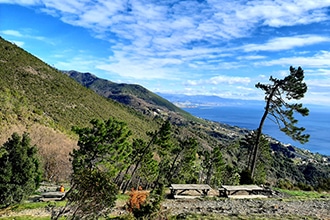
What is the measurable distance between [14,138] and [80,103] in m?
53.9

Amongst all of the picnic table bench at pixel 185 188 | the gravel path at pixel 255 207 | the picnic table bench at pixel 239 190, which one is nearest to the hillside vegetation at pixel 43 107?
the picnic table bench at pixel 185 188

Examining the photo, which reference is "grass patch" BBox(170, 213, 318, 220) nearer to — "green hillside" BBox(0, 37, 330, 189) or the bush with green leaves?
the bush with green leaves

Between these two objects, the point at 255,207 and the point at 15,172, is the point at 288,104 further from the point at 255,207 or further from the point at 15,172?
the point at 15,172

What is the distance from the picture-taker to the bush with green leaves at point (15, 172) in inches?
549

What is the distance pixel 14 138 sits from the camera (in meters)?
14.6

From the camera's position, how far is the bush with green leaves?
13938mm

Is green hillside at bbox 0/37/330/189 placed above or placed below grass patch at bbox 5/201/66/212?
above

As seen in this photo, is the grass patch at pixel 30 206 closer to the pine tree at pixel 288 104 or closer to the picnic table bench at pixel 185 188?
the picnic table bench at pixel 185 188

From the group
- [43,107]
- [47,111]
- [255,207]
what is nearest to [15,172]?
[255,207]

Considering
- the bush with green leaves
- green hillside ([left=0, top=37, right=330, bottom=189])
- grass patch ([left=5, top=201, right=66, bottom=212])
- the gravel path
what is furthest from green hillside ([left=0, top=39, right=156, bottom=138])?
the gravel path

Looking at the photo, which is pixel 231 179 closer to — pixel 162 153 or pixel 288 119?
pixel 162 153

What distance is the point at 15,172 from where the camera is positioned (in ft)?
47.1

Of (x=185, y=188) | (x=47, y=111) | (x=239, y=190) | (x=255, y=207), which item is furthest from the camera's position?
(x=47, y=111)

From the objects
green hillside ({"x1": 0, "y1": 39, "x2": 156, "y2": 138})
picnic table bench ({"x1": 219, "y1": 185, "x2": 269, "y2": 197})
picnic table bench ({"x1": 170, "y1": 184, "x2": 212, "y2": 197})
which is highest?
green hillside ({"x1": 0, "y1": 39, "x2": 156, "y2": 138})
